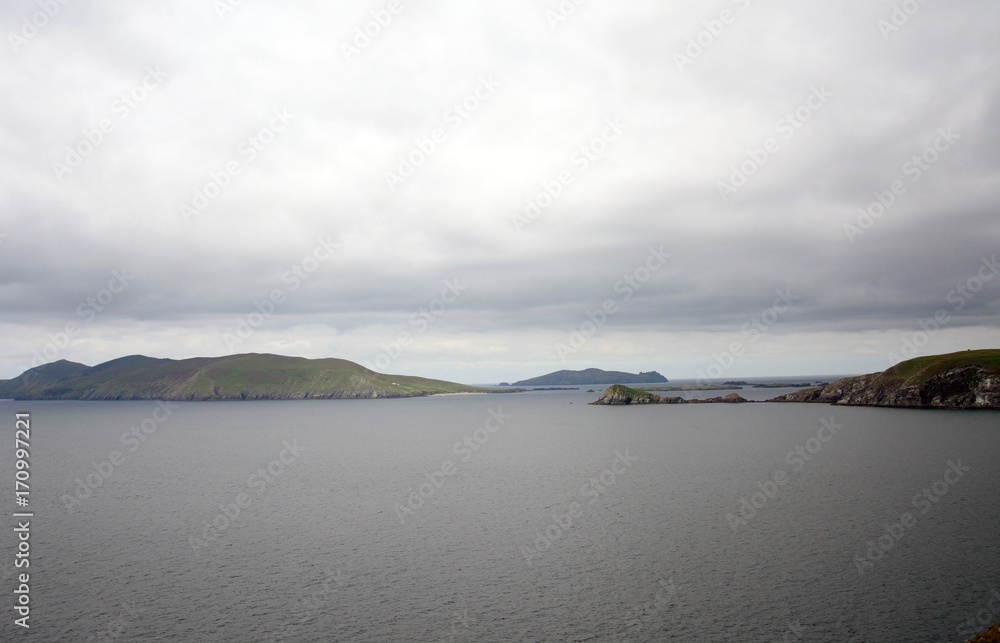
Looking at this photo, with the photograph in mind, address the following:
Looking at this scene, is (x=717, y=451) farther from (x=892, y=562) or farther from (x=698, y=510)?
(x=892, y=562)

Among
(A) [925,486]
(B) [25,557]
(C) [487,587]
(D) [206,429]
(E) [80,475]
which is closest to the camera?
(C) [487,587]

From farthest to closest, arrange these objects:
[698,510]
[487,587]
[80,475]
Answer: [80,475] → [698,510] → [487,587]

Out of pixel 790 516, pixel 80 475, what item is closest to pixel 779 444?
pixel 790 516

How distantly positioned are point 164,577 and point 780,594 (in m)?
47.5

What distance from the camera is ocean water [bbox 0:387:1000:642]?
121 ft

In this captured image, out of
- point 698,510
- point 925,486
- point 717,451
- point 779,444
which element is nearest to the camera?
point 698,510

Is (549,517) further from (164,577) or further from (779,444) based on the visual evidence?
(779,444)

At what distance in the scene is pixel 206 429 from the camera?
189 meters

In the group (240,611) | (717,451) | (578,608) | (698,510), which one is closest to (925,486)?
(698,510)

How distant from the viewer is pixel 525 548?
5325cm

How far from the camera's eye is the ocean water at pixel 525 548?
3700 cm

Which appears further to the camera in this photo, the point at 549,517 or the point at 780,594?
the point at 549,517

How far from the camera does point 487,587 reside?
143 feet

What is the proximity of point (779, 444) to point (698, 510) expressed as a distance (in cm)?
6716
